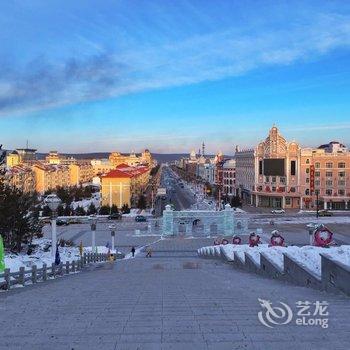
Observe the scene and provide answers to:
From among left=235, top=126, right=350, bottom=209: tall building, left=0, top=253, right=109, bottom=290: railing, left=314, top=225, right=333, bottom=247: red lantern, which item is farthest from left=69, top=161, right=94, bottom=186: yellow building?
left=314, top=225, right=333, bottom=247: red lantern

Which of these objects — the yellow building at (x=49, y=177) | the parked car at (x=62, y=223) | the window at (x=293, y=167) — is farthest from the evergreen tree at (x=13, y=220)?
the yellow building at (x=49, y=177)

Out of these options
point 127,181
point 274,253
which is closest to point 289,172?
point 127,181

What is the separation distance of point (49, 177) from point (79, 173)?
3964 cm

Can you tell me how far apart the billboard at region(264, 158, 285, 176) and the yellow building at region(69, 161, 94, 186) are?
7691cm

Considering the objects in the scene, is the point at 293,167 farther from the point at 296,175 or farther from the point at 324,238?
the point at 324,238

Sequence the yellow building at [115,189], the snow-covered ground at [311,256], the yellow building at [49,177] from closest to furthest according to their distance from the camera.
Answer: the snow-covered ground at [311,256] < the yellow building at [115,189] < the yellow building at [49,177]

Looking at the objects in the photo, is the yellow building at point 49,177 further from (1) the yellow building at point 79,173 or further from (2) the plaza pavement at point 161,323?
(2) the plaza pavement at point 161,323

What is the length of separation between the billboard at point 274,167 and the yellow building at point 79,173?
76.9m

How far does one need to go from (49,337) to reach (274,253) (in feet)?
35.0

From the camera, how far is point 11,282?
11.8m

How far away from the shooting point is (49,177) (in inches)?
5020

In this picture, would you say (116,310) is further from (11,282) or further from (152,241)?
(152,241)

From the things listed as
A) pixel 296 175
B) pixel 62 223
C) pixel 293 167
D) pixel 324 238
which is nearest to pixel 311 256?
pixel 324 238

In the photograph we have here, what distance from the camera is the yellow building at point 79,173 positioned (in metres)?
156
